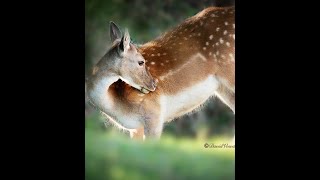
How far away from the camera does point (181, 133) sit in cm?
353

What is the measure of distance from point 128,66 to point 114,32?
0.19 m

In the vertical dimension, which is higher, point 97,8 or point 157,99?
point 97,8

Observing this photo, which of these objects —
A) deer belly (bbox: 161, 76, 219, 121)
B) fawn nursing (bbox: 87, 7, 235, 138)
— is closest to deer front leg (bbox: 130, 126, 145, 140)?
fawn nursing (bbox: 87, 7, 235, 138)

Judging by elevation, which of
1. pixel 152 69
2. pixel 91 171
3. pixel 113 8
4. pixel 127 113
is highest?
pixel 113 8

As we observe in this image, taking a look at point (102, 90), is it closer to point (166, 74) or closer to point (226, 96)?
point (166, 74)

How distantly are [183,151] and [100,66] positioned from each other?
0.59 metres

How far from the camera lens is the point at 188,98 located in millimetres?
3559

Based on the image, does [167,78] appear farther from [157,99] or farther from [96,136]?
[96,136]

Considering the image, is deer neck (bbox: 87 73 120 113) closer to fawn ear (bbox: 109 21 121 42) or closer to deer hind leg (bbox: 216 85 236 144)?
fawn ear (bbox: 109 21 121 42)

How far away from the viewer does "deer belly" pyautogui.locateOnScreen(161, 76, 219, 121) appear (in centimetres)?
354

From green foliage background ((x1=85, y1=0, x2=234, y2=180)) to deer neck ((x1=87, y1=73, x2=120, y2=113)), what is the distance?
0.18ft

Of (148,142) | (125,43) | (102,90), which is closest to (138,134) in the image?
(148,142)

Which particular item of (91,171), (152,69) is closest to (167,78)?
(152,69)
